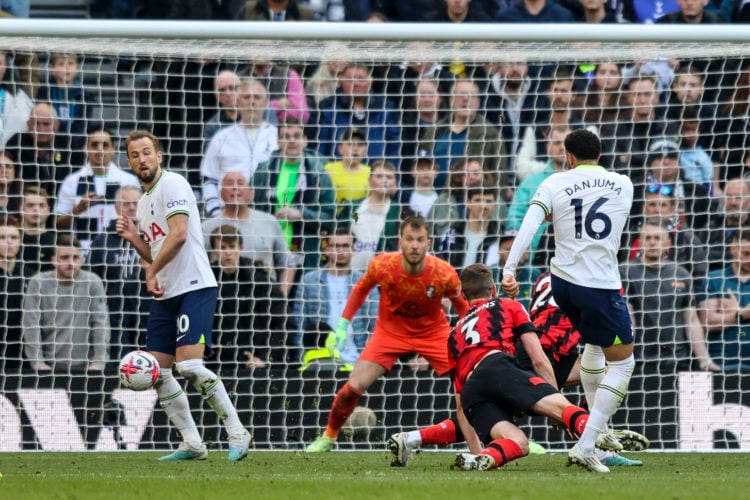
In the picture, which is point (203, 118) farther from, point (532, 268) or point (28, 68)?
point (532, 268)

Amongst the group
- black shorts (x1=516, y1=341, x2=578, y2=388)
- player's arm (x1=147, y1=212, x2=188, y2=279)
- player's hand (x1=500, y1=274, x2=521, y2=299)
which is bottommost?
black shorts (x1=516, y1=341, x2=578, y2=388)

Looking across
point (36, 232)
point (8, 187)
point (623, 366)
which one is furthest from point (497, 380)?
point (8, 187)

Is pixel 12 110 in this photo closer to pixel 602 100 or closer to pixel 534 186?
pixel 534 186

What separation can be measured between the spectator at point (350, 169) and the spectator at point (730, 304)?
10.9 feet

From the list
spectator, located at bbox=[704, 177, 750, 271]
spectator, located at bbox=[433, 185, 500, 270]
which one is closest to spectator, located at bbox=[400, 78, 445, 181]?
spectator, located at bbox=[433, 185, 500, 270]

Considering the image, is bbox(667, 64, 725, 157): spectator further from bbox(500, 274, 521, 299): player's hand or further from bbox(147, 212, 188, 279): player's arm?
bbox(147, 212, 188, 279): player's arm

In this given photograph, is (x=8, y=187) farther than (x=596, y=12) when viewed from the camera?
No

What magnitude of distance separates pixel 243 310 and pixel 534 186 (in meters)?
2.97

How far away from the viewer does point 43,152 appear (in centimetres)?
1120

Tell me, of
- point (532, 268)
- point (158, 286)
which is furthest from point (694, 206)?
point (158, 286)

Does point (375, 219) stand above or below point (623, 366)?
above

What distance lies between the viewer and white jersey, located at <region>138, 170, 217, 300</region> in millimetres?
8508

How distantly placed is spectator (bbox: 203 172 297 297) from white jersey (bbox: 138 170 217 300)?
7.68 ft

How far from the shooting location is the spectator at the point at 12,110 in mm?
11055
